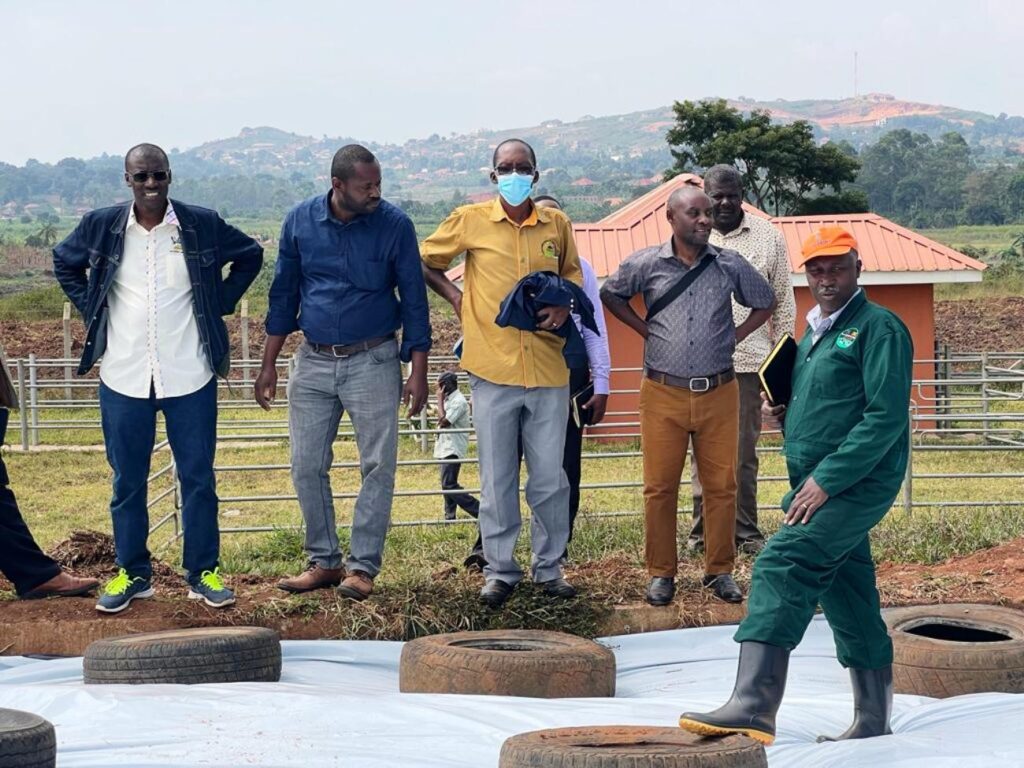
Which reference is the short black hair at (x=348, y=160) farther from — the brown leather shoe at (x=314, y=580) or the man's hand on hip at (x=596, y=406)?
the brown leather shoe at (x=314, y=580)

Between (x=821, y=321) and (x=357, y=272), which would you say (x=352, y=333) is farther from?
(x=821, y=321)

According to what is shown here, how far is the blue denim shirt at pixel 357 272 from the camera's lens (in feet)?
22.9

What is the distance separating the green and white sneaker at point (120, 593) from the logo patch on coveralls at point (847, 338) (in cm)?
360

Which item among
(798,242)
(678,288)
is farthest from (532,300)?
(798,242)

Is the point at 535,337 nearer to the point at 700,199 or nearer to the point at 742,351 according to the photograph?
the point at 700,199

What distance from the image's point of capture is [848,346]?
16.7 feet

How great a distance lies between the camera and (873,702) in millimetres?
5285

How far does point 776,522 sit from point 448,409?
3.37m

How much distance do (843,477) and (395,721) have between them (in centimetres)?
169

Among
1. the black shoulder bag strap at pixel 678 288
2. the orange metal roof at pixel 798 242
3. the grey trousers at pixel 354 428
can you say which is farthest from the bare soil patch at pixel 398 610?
the orange metal roof at pixel 798 242

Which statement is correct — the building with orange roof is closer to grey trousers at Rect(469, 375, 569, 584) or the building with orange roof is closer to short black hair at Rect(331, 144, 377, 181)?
grey trousers at Rect(469, 375, 569, 584)

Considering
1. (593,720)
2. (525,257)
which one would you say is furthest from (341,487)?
(593,720)

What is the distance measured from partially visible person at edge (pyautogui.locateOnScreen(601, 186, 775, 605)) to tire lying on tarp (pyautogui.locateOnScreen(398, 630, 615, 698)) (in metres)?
1.06

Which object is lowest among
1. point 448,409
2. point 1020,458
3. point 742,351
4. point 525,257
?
point 1020,458
